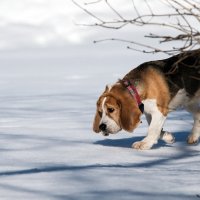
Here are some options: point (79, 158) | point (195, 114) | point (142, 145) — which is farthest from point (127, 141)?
point (79, 158)

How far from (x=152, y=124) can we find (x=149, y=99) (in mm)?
259

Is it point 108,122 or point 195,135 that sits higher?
point 108,122

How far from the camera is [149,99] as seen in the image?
18.4ft

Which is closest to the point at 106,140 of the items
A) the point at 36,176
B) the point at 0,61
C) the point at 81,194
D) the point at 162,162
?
the point at 162,162

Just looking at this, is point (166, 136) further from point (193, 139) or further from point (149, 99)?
point (149, 99)

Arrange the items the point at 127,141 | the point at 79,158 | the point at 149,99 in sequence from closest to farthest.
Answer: the point at 79,158 → the point at 149,99 → the point at 127,141

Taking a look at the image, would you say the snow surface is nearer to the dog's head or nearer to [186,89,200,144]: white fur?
[186,89,200,144]: white fur

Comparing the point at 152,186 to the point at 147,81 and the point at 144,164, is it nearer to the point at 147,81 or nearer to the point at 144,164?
the point at 144,164

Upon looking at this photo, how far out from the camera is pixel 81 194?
334cm

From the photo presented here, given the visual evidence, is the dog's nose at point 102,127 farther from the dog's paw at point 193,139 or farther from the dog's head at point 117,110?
the dog's paw at point 193,139

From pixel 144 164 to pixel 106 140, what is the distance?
1400 mm

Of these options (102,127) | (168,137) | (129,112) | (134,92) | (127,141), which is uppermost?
(134,92)

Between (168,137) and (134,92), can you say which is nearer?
(134,92)

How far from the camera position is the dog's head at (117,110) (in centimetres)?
548
